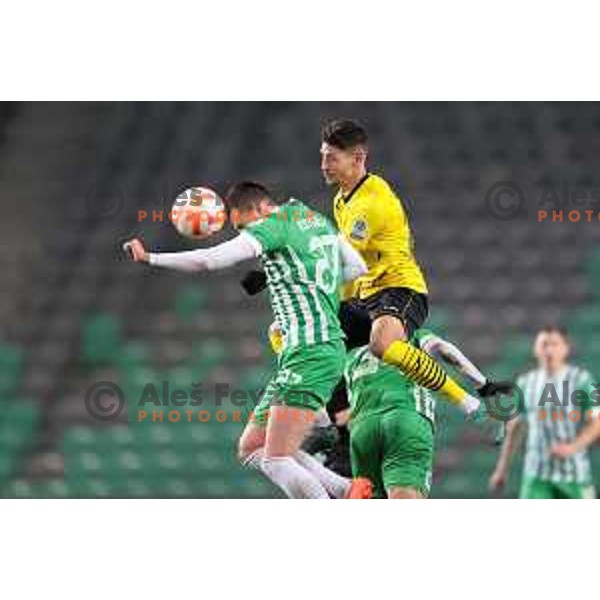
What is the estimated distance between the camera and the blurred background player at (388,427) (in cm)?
664

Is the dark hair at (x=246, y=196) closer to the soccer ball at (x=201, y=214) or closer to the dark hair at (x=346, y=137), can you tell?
the soccer ball at (x=201, y=214)

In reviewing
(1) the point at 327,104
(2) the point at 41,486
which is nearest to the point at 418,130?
(1) the point at 327,104

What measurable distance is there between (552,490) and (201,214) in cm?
246

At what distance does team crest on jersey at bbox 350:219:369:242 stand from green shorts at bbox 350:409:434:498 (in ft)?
2.55

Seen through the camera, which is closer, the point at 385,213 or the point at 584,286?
the point at 385,213

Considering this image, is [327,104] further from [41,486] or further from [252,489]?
[41,486]

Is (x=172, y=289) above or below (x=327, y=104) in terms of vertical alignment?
below

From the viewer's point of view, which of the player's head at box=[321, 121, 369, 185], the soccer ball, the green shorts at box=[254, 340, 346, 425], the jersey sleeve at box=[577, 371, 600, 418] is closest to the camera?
the green shorts at box=[254, 340, 346, 425]

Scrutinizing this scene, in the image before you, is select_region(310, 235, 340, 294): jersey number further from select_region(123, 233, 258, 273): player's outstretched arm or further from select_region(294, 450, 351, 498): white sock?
select_region(294, 450, 351, 498): white sock

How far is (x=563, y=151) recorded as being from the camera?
7.95 m

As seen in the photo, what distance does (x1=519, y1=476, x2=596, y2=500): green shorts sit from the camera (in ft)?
25.9

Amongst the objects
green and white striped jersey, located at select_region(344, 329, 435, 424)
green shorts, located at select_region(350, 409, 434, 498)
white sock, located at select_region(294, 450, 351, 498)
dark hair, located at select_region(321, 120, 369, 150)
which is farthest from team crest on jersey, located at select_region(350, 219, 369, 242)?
white sock, located at select_region(294, 450, 351, 498)

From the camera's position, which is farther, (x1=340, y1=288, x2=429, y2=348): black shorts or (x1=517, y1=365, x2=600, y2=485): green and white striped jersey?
(x1=517, y1=365, x2=600, y2=485): green and white striped jersey

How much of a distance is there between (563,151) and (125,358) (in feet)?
8.61
